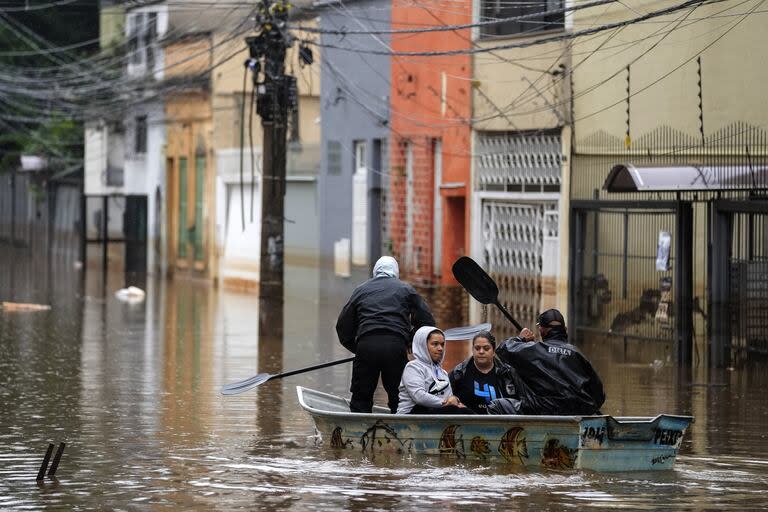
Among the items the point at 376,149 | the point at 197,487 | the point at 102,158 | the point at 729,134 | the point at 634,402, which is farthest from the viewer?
the point at 102,158

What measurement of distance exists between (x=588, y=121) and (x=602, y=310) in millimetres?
3970

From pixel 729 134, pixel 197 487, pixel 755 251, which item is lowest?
pixel 197 487

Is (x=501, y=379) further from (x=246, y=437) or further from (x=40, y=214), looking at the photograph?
(x=40, y=214)

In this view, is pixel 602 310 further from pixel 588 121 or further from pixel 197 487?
pixel 197 487

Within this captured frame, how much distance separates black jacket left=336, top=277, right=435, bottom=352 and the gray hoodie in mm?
676

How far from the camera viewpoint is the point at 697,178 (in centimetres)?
2067

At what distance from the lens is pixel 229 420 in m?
15.8

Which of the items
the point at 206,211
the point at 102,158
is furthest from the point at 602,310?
the point at 102,158

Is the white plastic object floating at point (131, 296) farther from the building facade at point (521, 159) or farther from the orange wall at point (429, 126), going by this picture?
the building facade at point (521, 159)

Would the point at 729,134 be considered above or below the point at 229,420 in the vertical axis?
above

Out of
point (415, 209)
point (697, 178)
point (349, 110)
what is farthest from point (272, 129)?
point (349, 110)

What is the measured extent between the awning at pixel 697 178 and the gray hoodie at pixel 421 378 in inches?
321

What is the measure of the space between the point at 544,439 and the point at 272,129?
536 inches

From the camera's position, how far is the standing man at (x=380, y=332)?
1378cm
